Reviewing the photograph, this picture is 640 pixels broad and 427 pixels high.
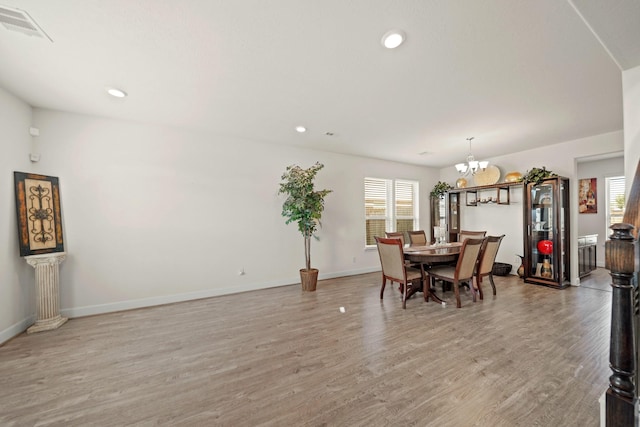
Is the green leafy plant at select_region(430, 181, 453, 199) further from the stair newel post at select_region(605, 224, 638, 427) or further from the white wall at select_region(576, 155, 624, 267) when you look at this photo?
the stair newel post at select_region(605, 224, 638, 427)

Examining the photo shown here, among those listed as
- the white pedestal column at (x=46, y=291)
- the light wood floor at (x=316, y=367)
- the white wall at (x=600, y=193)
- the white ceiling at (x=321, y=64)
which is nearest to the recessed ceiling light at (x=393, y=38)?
the white ceiling at (x=321, y=64)

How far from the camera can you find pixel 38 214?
2875mm

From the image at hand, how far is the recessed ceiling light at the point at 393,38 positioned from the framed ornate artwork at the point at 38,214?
4.18 m

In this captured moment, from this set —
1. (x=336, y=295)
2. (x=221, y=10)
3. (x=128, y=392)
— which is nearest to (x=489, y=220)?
(x=336, y=295)

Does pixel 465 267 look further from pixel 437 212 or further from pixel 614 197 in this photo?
pixel 614 197

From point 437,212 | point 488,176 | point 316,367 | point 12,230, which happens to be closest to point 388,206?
point 437,212

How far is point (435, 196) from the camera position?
250 inches

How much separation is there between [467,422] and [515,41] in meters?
2.78

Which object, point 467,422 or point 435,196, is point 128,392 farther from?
point 435,196

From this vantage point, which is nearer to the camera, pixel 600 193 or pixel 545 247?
pixel 545 247

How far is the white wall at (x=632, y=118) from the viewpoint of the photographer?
1.77m

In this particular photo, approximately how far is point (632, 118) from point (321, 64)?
252 centimetres

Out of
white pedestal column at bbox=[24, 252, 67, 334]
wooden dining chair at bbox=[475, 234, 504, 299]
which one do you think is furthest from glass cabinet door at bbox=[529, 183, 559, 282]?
white pedestal column at bbox=[24, 252, 67, 334]

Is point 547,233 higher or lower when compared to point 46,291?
higher
